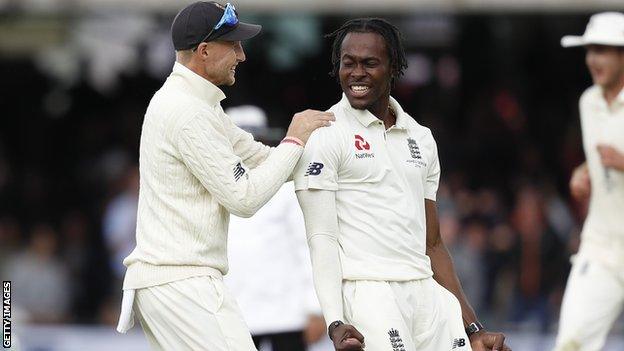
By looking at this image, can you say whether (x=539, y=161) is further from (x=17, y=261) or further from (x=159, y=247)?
(x=159, y=247)

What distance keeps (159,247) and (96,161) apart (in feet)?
36.2

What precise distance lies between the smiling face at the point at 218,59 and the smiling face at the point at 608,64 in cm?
315

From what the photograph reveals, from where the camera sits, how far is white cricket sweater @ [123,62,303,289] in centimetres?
630

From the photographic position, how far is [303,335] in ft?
28.5

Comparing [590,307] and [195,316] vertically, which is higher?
[195,316]

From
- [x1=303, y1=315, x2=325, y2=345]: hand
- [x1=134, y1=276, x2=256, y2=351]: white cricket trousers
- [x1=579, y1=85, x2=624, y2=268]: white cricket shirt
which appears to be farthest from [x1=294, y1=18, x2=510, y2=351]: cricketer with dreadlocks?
[x1=579, y1=85, x2=624, y2=268]: white cricket shirt

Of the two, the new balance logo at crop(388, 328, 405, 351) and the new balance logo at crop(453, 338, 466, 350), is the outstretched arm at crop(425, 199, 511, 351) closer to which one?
the new balance logo at crop(453, 338, 466, 350)

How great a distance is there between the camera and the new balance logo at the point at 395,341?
627 centimetres

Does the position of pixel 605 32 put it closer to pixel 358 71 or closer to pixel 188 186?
pixel 358 71

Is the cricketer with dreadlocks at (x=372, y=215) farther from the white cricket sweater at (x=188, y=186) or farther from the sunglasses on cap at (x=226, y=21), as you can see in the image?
the sunglasses on cap at (x=226, y=21)

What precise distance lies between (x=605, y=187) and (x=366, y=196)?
9.89 feet

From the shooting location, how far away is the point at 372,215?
643 cm

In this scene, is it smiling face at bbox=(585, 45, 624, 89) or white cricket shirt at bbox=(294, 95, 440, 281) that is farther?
smiling face at bbox=(585, 45, 624, 89)

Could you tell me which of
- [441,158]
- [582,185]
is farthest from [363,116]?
[441,158]
